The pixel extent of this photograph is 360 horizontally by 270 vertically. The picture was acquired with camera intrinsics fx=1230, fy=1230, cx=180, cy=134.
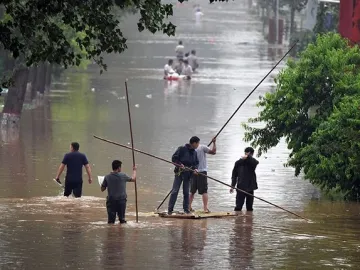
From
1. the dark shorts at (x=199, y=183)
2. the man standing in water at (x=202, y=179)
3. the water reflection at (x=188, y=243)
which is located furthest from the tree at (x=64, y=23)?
the dark shorts at (x=199, y=183)

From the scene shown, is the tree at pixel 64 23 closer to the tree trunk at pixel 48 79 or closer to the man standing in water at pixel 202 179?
the man standing in water at pixel 202 179

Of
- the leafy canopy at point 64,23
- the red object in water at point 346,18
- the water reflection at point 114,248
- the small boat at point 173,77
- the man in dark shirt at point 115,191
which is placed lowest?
the small boat at point 173,77

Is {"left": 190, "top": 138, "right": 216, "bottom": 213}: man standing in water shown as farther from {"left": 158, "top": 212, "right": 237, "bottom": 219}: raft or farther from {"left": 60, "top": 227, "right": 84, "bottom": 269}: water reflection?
{"left": 60, "top": 227, "right": 84, "bottom": 269}: water reflection

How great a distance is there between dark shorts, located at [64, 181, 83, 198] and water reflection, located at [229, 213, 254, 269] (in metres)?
2.89

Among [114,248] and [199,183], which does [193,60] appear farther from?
[114,248]

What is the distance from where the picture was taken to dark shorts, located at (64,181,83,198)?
20.5 meters

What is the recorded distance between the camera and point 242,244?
16.4 metres

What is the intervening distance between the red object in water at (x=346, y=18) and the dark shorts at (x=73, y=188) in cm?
1193

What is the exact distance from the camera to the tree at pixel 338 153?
72.7ft

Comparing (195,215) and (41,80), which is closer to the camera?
(195,215)

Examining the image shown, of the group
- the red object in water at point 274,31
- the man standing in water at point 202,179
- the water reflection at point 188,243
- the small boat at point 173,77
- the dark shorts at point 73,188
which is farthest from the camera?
the red object in water at point 274,31

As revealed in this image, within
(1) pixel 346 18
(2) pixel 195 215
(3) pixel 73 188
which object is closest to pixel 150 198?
(3) pixel 73 188

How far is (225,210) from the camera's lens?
67.7ft

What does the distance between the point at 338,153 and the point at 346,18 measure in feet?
30.9
